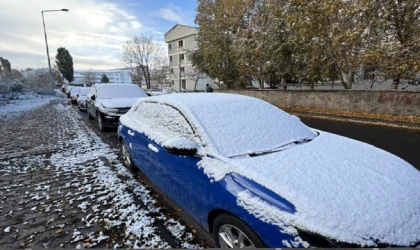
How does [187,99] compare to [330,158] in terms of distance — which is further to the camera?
[187,99]

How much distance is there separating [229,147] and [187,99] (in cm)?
110

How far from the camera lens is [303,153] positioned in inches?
86.6

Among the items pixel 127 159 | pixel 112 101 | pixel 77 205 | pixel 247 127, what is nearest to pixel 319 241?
pixel 247 127

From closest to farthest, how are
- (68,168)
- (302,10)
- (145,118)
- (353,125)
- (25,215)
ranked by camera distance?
(25,215) < (145,118) < (68,168) < (353,125) < (302,10)

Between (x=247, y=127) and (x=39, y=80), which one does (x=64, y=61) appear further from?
(x=247, y=127)

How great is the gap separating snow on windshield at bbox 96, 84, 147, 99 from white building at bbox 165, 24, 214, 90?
34.2 metres

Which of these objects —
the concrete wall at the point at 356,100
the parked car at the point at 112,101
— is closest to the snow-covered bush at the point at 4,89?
the parked car at the point at 112,101

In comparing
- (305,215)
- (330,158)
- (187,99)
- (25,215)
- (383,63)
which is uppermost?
(383,63)

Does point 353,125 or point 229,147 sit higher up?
point 229,147

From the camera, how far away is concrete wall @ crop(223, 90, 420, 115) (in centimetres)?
863

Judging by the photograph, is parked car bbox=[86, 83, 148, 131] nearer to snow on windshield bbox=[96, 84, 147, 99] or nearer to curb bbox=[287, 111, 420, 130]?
snow on windshield bbox=[96, 84, 147, 99]

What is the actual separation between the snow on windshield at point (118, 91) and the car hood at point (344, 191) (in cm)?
702

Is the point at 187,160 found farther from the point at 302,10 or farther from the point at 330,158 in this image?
the point at 302,10

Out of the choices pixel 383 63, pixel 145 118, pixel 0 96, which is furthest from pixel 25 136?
pixel 0 96
